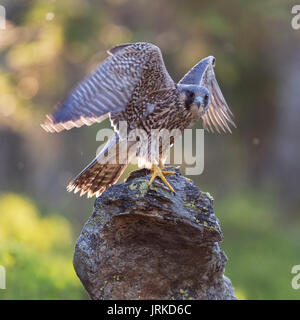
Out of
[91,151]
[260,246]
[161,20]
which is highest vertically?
[161,20]

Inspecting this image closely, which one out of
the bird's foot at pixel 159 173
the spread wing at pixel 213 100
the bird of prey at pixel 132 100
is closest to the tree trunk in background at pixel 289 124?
the spread wing at pixel 213 100

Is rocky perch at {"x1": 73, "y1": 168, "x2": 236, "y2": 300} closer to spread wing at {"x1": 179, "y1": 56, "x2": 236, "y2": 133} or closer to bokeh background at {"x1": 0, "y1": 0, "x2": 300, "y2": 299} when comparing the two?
spread wing at {"x1": 179, "y1": 56, "x2": 236, "y2": 133}

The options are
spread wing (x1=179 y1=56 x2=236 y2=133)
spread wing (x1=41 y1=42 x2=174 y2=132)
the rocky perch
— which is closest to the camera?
the rocky perch

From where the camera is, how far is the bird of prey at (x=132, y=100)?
3986mm

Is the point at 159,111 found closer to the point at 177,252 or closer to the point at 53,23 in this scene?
the point at 177,252

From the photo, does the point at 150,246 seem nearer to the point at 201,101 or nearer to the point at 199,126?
the point at 201,101

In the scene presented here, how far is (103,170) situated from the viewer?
441 cm

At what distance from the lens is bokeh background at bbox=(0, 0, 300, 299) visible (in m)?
8.97

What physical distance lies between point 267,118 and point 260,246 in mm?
3082

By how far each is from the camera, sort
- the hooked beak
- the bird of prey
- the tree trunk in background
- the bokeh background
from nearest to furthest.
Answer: the bird of prey, the hooked beak, the bokeh background, the tree trunk in background

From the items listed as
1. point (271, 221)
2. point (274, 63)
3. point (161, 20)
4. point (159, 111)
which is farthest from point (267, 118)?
point (159, 111)

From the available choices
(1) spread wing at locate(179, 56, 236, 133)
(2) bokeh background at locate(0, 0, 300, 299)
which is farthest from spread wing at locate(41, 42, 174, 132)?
(2) bokeh background at locate(0, 0, 300, 299)

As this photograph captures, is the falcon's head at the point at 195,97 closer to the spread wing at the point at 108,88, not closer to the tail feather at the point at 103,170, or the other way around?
the spread wing at the point at 108,88

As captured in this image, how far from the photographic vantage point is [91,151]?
47.0 ft
